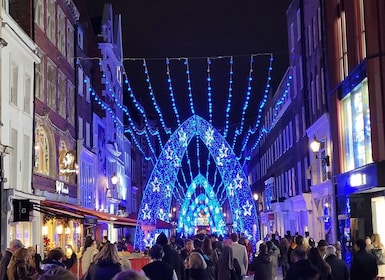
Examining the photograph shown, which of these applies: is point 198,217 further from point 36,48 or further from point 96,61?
point 36,48

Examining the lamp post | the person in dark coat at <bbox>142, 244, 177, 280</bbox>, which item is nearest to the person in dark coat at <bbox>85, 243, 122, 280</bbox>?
the person in dark coat at <bbox>142, 244, 177, 280</bbox>

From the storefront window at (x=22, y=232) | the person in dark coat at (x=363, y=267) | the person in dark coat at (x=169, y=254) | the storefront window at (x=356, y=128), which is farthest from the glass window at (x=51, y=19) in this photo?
the person in dark coat at (x=363, y=267)

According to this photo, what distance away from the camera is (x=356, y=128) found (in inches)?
1024

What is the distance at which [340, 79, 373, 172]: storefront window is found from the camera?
24047 mm

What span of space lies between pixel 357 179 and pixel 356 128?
219cm

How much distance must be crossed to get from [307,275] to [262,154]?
6670 cm

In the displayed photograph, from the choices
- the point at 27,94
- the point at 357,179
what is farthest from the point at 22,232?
the point at 357,179

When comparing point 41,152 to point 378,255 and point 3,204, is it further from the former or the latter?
point 378,255

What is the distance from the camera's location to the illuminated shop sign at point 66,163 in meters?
33.2

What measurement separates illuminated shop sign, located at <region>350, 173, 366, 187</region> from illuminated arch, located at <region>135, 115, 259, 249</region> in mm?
7189

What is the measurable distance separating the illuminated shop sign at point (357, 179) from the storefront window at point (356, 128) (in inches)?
20.1

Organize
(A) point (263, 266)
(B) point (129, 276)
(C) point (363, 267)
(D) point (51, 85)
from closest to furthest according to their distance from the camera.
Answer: (B) point (129, 276), (C) point (363, 267), (A) point (263, 266), (D) point (51, 85)

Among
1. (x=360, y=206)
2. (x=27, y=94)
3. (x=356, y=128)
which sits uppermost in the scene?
(x=27, y=94)

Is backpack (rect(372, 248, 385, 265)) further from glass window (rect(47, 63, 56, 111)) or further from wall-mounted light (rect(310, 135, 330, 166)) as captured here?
glass window (rect(47, 63, 56, 111))
